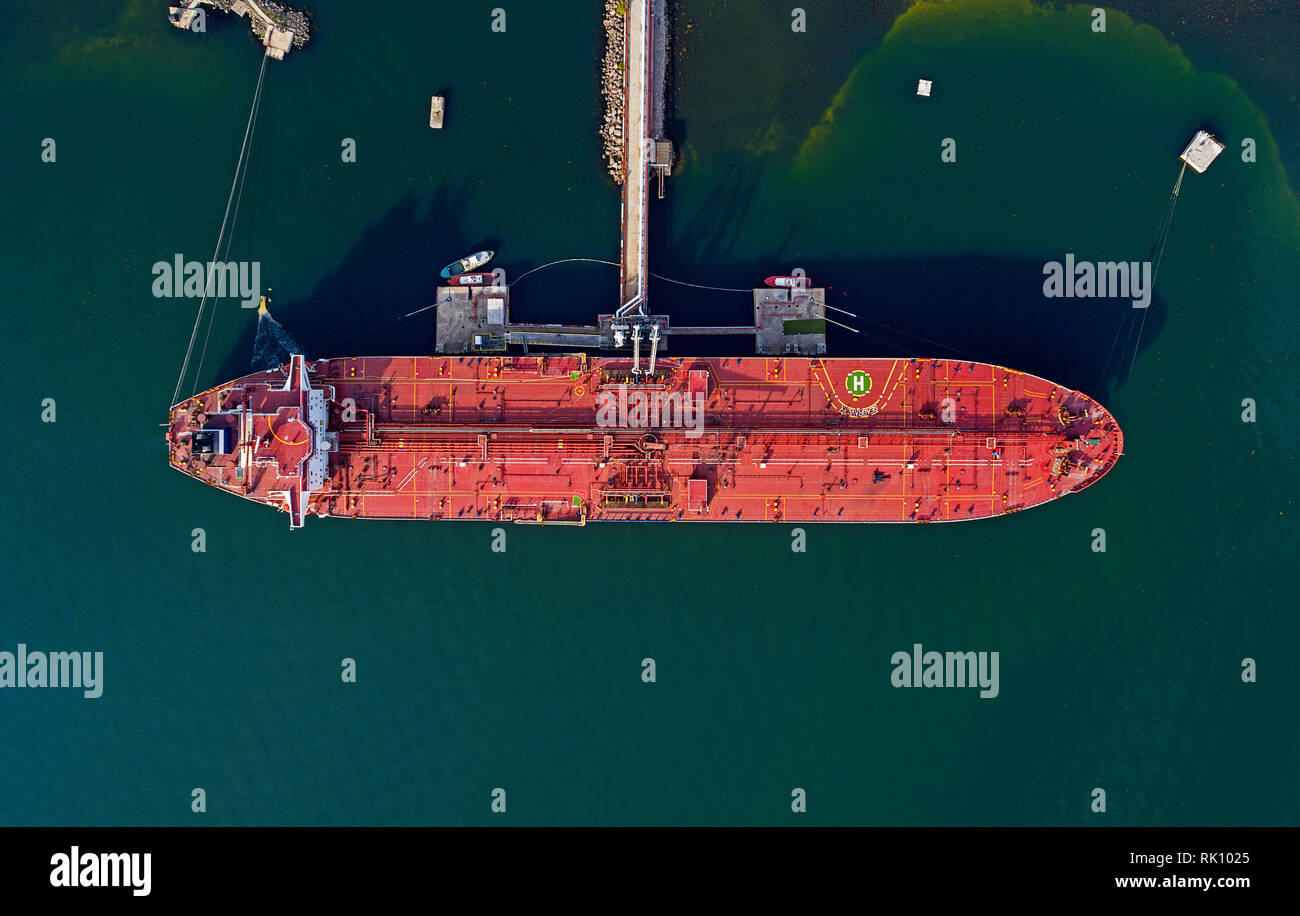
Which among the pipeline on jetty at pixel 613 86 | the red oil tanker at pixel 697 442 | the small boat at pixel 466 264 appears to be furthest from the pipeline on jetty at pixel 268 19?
the red oil tanker at pixel 697 442

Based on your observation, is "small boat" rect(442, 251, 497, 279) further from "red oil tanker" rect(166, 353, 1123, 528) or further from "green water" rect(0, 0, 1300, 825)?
"red oil tanker" rect(166, 353, 1123, 528)

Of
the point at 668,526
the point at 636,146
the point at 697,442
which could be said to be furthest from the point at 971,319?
the point at 636,146

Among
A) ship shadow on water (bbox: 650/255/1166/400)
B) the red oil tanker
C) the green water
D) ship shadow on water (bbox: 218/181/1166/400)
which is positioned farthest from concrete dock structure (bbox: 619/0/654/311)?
the red oil tanker

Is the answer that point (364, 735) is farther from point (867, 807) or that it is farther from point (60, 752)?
point (867, 807)

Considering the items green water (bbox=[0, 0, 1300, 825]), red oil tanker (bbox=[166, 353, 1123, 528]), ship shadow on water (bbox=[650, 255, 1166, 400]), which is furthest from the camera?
ship shadow on water (bbox=[650, 255, 1166, 400])

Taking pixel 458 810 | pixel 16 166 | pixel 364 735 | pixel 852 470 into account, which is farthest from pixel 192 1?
pixel 458 810

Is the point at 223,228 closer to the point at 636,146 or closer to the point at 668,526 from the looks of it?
the point at 636,146
